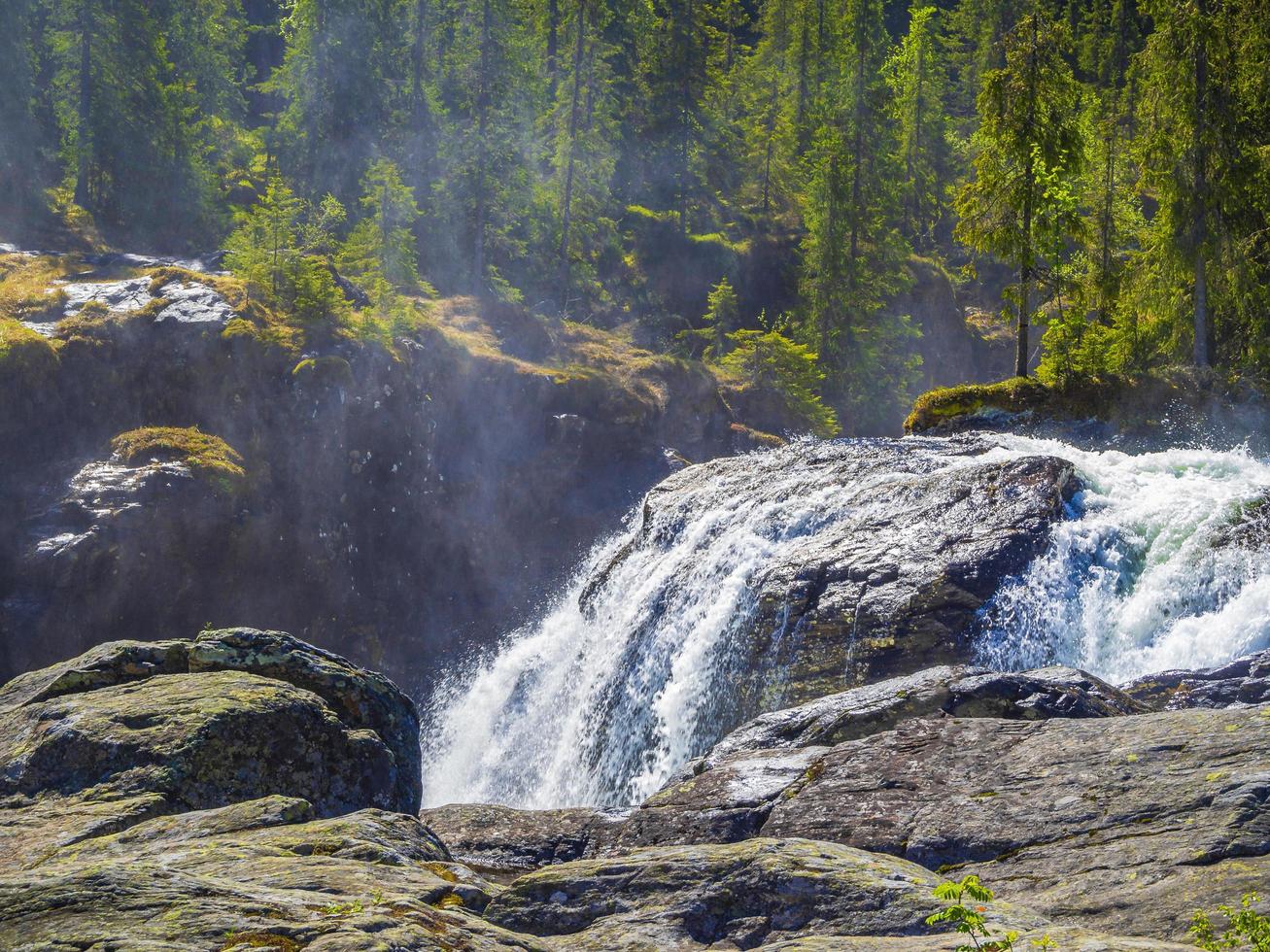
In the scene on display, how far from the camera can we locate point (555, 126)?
182ft

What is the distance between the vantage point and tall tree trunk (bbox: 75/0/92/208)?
152 ft

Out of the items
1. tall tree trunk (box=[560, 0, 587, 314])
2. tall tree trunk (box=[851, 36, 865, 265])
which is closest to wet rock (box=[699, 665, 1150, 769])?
tall tree trunk (box=[560, 0, 587, 314])

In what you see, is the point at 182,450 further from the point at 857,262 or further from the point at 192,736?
the point at 857,262

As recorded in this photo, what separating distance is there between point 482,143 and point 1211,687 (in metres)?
42.7

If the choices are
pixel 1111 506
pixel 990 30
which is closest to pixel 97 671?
pixel 1111 506

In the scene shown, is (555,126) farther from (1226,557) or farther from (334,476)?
(1226,557)

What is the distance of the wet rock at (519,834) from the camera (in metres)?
12.5

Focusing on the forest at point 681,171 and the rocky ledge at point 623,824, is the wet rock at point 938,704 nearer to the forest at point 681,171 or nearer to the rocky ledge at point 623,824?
the rocky ledge at point 623,824

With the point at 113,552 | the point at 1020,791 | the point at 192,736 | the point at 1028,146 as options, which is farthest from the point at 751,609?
the point at 113,552

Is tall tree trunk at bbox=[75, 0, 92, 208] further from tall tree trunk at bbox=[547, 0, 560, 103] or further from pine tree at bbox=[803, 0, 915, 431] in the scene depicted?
pine tree at bbox=[803, 0, 915, 431]

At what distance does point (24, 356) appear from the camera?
32.2m

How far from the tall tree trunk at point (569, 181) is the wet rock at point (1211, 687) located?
3907 centimetres

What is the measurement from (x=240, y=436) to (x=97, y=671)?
23.7 meters

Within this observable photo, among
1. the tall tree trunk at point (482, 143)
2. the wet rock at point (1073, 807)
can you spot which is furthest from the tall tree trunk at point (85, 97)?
the wet rock at point (1073, 807)
